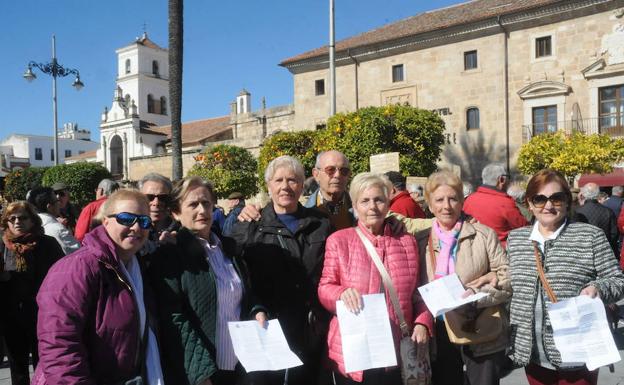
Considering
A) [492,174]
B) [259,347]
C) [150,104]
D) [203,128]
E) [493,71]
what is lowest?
[259,347]

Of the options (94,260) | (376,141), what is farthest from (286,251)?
(376,141)

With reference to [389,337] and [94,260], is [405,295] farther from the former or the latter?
[94,260]

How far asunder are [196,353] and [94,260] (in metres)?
0.75

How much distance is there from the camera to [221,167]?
30.1m

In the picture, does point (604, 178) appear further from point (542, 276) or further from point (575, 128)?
point (542, 276)

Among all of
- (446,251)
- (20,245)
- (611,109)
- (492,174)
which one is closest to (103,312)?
(446,251)

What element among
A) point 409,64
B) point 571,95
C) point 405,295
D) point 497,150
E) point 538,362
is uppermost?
point 409,64

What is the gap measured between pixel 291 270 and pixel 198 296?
716 millimetres

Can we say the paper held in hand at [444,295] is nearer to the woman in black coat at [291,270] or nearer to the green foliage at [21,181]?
the woman in black coat at [291,270]

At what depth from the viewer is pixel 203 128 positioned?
166 ft

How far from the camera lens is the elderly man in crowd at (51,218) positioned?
5.53 m

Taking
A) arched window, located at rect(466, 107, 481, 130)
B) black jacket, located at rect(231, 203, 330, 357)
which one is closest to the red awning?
arched window, located at rect(466, 107, 481, 130)

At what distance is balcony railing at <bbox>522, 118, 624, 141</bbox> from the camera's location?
23.5m

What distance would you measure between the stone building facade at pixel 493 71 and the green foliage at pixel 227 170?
5.32 metres
